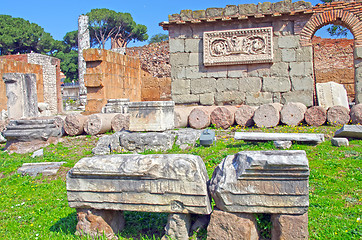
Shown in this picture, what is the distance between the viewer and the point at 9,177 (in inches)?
243

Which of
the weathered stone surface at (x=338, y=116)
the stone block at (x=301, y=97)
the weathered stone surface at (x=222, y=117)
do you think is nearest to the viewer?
the weathered stone surface at (x=338, y=116)

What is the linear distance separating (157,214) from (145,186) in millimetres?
935

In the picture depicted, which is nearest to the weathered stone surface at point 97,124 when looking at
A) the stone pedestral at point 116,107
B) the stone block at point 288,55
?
the stone pedestral at point 116,107

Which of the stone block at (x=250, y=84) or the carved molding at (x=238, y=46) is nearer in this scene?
the carved molding at (x=238, y=46)

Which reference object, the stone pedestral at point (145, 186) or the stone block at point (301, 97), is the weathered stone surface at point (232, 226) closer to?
the stone pedestral at point (145, 186)

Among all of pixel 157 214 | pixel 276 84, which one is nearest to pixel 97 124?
pixel 276 84

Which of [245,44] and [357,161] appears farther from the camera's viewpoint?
[245,44]

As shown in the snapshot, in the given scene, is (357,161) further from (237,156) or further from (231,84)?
(231,84)

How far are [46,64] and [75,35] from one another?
2891cm

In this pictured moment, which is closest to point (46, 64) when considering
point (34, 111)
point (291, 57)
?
point (34, 111)

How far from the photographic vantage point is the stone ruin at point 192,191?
2760 mm

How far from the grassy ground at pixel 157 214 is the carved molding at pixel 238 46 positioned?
3.82m

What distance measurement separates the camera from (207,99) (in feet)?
36.2

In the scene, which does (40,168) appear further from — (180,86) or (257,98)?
(257,98)
